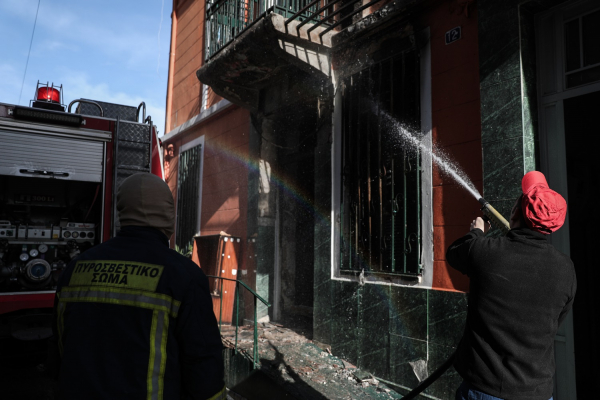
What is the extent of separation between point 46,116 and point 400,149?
4700mm

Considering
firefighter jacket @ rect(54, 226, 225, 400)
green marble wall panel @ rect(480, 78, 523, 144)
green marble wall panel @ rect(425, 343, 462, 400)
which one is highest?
green marble wall panel @ rect(480, 78, 523, 144)

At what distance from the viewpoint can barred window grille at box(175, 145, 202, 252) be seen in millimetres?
9953

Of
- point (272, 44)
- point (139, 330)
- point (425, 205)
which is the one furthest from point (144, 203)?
point (272, 44)

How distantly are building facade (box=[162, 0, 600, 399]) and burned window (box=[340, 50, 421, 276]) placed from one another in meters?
0.02

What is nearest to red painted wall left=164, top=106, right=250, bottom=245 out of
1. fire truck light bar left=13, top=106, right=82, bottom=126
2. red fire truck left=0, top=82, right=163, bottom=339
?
red fire truck left=0, top=82, right=163, bottom=339

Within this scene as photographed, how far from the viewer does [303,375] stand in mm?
5117

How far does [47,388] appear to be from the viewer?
16.8 ft

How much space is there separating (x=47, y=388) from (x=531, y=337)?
5.15 m

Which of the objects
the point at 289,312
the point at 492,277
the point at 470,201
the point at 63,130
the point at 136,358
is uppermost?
the point at 63,130

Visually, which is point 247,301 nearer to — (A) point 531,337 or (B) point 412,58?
(B) point 412,58

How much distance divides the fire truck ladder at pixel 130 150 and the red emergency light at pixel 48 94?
141cm

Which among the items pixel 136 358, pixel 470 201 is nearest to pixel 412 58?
pixel 470 201

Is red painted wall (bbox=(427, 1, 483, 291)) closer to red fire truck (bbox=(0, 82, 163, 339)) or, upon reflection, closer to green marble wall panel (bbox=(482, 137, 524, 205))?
green marble wall panel (bbox=(482, 137, 524, 205))

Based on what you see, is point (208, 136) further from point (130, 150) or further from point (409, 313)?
point (409, 313)
